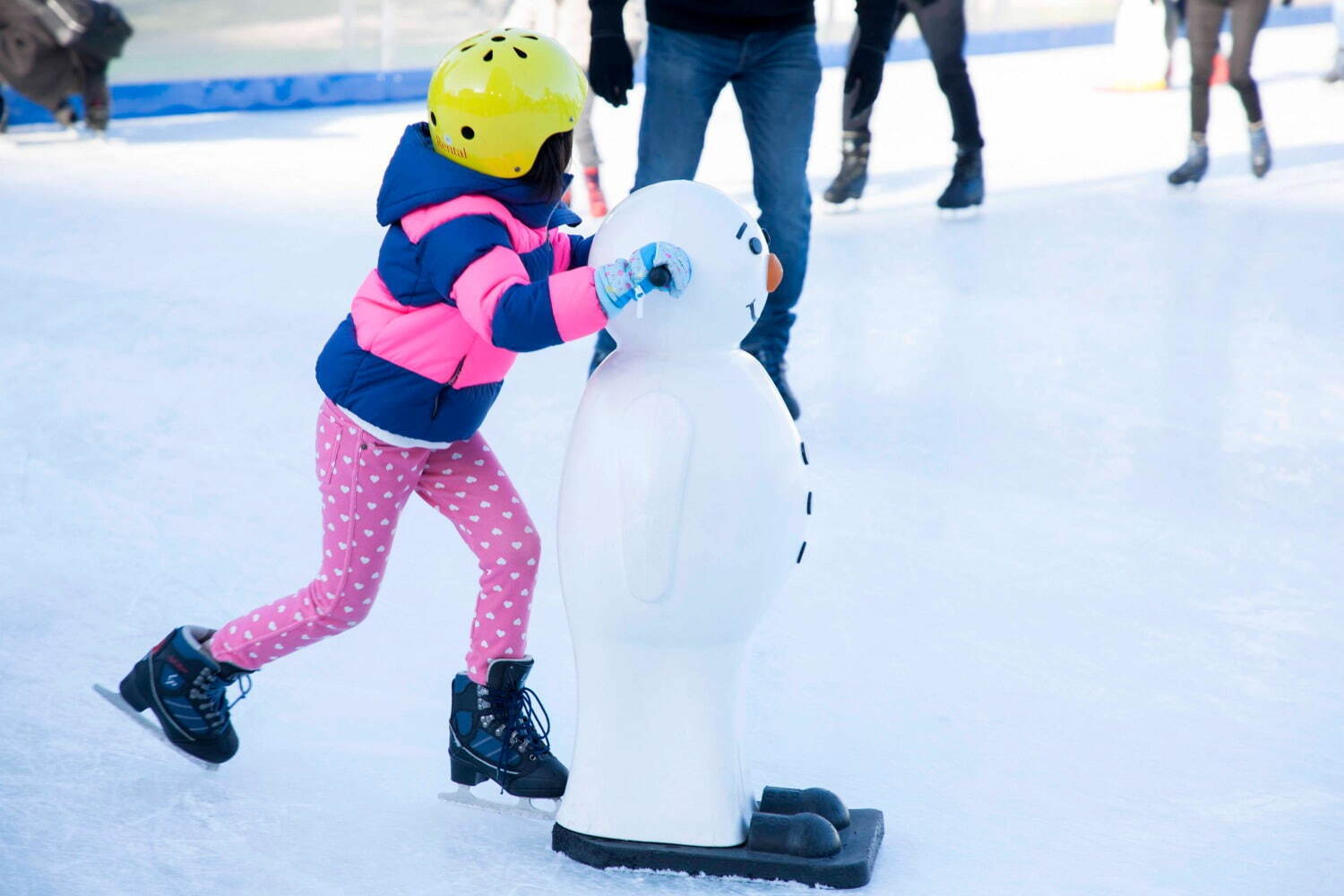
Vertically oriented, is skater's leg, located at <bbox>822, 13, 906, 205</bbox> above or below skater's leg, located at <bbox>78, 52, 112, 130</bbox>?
above

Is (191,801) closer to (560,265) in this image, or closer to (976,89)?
(560,265)

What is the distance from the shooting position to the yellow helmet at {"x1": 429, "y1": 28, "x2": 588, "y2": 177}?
148 centimetres

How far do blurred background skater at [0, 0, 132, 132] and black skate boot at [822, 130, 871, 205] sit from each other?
3.01 metres

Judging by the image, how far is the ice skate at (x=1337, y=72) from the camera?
8352 mm

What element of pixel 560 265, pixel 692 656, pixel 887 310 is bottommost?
pixel 887 310

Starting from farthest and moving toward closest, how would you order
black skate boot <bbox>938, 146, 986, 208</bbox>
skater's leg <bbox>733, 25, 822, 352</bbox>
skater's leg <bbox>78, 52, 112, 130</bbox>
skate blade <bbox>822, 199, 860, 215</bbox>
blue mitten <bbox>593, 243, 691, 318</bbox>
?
skater's leg <bbox>78, 52, 112, 130</bbox>
skate blade <bbox>822, 199, 860, 215</bbox>
black skate boot <bbox>938, 146, 986, 208</bbox>
skater's leg <bbox>733, 25, 822, 352</bbox>
blue mitten <bbox>593, 243, 691, 318</bbox>

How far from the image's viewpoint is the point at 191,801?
1666mm

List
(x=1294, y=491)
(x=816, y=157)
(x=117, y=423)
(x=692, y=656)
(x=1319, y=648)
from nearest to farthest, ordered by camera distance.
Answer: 1. (x=692, y=656)
2. (x=1319, y=648)
3. (x=1294, y=491)
4. (x=117, y=423)
5. (x=816, y=157)

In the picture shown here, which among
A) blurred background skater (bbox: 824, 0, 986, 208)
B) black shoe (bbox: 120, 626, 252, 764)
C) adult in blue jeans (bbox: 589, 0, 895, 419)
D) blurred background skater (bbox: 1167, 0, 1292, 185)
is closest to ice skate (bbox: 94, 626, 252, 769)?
black shoe (bbox: 120, 626, 252, 764)

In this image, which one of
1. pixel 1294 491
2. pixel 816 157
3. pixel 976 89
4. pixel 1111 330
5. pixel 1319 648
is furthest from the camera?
pixel 976 89

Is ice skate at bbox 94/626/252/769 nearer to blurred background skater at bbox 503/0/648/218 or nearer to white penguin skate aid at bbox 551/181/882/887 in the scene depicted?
white penguin skate aid at bbox 551/181/882/887

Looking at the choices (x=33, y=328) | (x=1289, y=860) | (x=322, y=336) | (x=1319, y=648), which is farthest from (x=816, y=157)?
(x=1289, y=860)

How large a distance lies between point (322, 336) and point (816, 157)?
3.05m

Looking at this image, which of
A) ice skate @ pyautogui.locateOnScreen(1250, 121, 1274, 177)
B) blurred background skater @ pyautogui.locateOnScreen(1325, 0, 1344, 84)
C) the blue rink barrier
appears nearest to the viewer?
ice skate @ pyautogui.locateOnScreen(1250, 121, 1274, 177)
